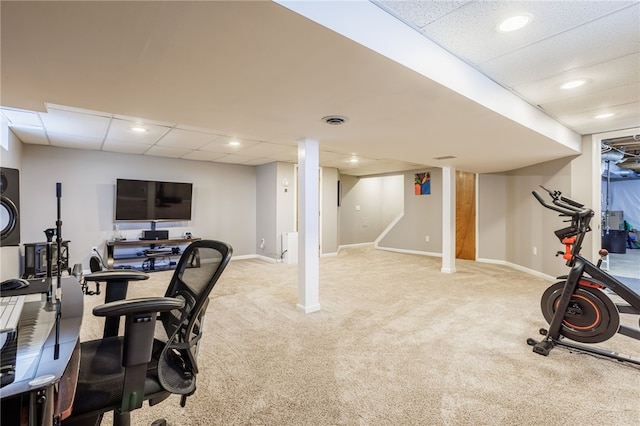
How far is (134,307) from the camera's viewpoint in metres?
1.09

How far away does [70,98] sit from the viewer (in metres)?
2.28

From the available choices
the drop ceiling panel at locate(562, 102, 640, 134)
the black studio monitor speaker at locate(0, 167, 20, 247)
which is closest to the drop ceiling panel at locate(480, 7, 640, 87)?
the drop ceiling panel at locate(562, 102, 640, 134)

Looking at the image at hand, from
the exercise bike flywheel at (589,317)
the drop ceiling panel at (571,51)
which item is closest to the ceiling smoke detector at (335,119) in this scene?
the drop ceiling panel at (571,51)

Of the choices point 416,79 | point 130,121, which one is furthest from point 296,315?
point 130,121

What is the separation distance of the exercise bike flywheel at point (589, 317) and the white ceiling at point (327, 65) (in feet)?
5.36

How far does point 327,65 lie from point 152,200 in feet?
17.2

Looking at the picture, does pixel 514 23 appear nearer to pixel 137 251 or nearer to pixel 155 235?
pixel 155 235

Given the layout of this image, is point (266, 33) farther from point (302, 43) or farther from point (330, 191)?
point (330, 191)

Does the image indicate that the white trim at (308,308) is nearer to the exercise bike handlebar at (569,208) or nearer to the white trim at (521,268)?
the exercise bike handlebar at (569,208)

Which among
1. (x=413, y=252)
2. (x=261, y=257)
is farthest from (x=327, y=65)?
(x=413, y=252)

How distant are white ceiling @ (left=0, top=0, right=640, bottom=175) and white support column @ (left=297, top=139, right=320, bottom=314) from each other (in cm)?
29

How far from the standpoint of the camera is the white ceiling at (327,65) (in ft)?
4.58

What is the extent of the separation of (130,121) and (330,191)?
4.80 m

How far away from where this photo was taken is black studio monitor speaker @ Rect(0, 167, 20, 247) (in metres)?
2.13
